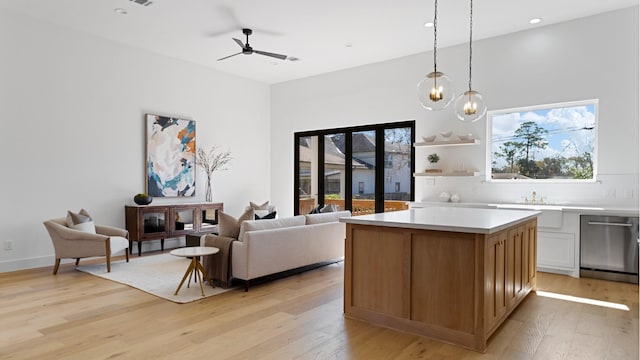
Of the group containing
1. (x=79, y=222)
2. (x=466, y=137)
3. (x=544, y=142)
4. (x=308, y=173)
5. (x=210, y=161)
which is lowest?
(x=79, y=222)

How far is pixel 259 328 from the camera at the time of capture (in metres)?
3.43

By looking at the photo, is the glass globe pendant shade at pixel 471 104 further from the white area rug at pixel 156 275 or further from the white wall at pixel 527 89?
the white area rug at pixel 156 275

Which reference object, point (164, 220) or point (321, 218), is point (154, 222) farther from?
point (321, 218)

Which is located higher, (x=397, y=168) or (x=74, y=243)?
(x=397, y=168)

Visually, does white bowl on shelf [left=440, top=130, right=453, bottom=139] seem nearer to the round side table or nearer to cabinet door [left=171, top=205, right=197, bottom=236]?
the round side table

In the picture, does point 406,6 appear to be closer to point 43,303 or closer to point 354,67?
point 354,67

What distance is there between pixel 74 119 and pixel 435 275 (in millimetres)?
5674

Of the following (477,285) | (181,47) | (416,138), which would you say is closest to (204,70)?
(181,47)

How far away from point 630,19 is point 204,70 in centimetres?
676

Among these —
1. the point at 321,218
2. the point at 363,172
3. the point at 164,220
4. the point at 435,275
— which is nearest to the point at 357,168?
the point at 363,172

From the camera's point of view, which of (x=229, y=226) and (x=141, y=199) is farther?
(x=141, y=199)

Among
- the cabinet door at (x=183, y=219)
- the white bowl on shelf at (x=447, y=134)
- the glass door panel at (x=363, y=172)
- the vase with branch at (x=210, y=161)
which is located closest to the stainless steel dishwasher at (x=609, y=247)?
the white bowl on shelf at (x=447, y=134)

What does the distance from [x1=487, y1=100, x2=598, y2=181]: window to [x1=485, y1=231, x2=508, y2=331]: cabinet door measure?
10.5 ft

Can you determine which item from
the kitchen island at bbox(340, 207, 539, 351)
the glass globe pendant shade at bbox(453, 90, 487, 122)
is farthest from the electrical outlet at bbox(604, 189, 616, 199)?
the glass globe pendant shade at bbox(453, 90, 487, 122)
